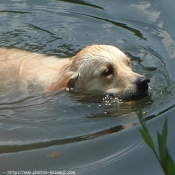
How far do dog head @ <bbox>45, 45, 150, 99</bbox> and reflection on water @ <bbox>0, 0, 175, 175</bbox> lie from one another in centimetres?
13

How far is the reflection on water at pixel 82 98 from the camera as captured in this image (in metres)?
4.27

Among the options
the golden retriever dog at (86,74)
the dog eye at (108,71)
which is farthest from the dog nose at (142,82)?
the dog eye at (108,71)

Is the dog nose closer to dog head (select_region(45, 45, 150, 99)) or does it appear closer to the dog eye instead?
dog head (select_region(45, 45, 150, 99))

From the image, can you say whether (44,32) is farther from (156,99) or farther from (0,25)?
(156,99)

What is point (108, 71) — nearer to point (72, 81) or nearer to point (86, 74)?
point (86, 74)

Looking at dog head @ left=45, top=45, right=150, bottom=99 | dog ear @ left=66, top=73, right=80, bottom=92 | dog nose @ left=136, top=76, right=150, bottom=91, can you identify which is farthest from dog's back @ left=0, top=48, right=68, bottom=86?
dog nose @ left=136, top=76, right=150, bottom=91

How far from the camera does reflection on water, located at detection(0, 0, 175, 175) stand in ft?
14.0

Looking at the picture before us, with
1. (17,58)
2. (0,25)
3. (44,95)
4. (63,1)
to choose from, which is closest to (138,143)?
(44,95)

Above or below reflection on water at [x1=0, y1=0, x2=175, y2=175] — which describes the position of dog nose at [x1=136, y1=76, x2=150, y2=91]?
above

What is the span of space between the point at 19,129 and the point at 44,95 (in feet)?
3.06

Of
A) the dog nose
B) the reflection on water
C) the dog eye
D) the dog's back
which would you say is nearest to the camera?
the reflection on water

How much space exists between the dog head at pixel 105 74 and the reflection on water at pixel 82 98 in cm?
13

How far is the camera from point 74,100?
5.69 m

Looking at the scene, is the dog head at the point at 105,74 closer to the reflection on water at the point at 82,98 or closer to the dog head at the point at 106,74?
the dog head at the point at 106,74
